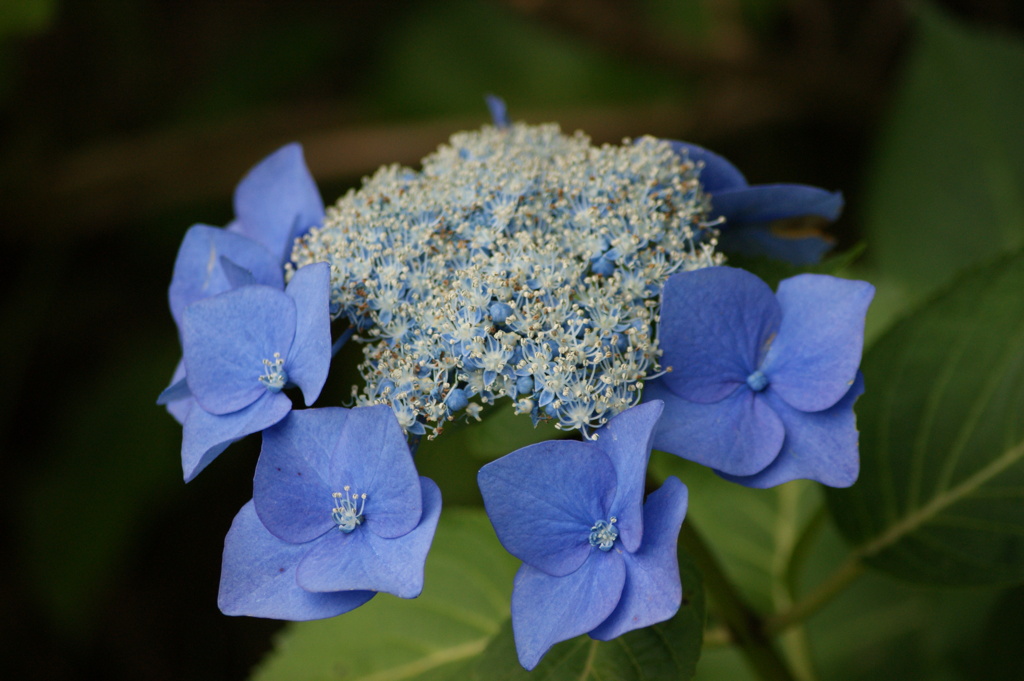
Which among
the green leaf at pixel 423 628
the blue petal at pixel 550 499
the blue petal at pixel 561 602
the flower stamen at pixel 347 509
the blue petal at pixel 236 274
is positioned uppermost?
the blue petal at pixel 236 274

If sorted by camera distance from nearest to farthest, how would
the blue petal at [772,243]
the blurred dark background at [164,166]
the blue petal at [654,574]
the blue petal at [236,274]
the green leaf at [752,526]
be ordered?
the blue petal at [654,574] < the blue petal at [236,274] < the blue petal at [772,243] < the green leaf at [752,526] < the blurred dark background at [164,166]

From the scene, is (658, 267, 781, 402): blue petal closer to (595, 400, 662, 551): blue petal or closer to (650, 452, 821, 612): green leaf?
(595, 400, 662, 551): blue petal

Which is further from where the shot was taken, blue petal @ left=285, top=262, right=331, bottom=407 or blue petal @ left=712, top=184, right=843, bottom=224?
blue petal @ left=712, top=184, right=843, bottom=224

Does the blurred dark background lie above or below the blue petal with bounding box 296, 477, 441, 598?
below

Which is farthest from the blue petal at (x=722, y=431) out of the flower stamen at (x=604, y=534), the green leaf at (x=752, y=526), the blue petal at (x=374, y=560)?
the green leaf at (x=752, y=526)

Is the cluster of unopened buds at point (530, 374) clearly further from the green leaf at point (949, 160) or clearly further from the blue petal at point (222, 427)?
the green leaf at point (949, 160)

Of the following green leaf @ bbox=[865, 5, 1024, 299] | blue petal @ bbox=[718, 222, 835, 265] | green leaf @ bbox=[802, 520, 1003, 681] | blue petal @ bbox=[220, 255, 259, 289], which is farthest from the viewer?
green leaf @ bbox=[865, 5, 1024, 299]

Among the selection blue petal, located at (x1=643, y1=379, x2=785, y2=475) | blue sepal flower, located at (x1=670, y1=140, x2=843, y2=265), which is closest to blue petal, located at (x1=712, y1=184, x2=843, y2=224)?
blue sepal flower, located at (x1=670, y1=140, x2=843, y2=265)
